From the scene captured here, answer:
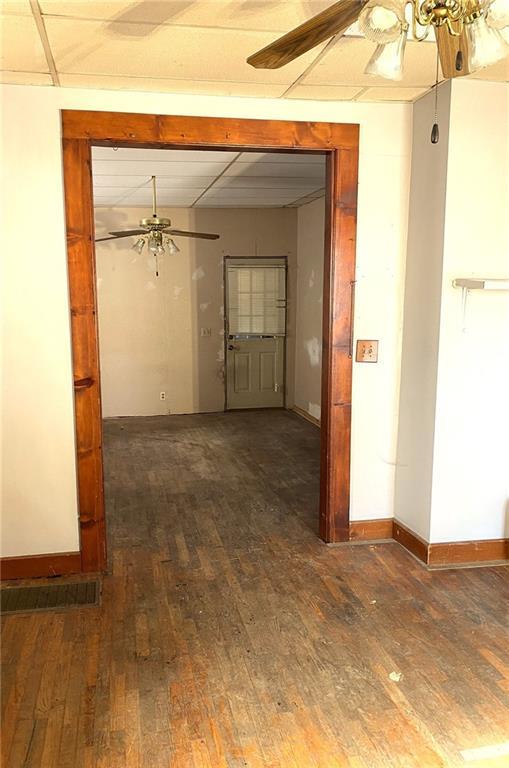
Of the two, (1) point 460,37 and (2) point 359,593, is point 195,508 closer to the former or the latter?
(2) point 359,593

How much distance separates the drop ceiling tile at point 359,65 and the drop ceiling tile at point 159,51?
4.1 inches

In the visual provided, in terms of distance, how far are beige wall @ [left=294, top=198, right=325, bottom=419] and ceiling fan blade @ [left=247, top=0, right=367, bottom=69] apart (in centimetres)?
518

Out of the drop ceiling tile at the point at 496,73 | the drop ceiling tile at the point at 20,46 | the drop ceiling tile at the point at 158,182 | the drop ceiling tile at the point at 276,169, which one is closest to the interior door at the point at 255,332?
the drop ceiling tile at the point at 158,182

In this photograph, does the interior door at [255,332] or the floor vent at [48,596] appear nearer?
the floor vent at [48,596]

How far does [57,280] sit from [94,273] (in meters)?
0.20

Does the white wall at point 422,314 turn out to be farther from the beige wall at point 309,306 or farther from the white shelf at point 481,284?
the beige wall at point 309,306

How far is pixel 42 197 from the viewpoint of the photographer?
3072mm

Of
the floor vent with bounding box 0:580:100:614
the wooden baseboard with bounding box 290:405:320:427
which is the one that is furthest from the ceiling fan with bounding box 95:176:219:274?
the floor vent with bounding box 0:580:100:614

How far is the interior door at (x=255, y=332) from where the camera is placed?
25.7 ft

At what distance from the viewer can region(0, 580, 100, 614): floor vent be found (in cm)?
300

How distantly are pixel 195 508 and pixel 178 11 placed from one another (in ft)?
10.4

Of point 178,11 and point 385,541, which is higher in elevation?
point 178,11

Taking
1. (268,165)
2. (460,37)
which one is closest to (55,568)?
(460,37)

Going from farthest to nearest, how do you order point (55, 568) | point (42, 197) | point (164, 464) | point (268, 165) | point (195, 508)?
point (164, 464)
point (268, 165)
point (195, 508)
point (55, 568)
point (42, 197)
